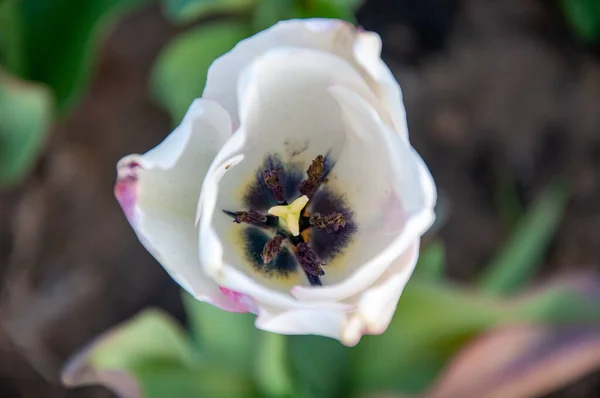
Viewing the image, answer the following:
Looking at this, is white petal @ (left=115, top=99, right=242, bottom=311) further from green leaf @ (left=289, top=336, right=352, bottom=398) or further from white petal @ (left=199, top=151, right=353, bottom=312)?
green leaf @ (left=289, top=336, right=352, bottom=398)

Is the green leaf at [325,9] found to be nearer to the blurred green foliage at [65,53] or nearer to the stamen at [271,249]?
the blurred green foliage at [65,53]

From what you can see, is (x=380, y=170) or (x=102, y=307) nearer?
(x=380, y=170)

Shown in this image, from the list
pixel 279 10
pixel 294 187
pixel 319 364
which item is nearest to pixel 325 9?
pixel 279 10

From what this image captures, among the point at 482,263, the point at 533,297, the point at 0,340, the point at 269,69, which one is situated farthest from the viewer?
the point at 482,263

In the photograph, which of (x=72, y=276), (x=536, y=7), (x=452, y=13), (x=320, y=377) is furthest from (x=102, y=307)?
(x=536, y=7)

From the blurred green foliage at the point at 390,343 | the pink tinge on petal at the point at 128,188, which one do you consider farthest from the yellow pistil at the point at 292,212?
the blurred green foliage at the point at 390,343

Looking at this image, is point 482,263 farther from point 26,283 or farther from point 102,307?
point 26,283
